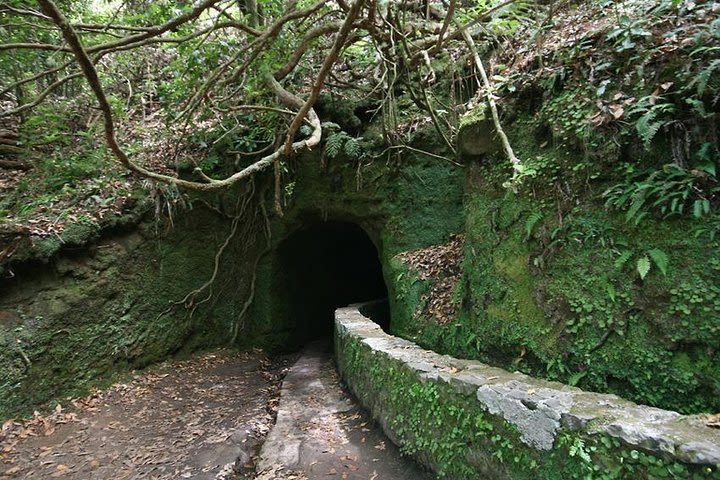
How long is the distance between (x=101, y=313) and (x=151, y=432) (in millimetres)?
2529

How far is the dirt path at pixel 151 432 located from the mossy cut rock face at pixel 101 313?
0.45 m

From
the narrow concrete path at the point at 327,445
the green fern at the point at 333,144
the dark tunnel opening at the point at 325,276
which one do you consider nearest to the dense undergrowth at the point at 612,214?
the narrow concrete path at the point at 327,445

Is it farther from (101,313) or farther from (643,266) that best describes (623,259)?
(101,313)

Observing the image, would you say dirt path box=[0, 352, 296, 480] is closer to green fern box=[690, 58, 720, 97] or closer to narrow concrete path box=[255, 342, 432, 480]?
narrow concrete path box=[255, 342, 432, 480]

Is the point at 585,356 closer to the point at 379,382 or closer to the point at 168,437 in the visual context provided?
the point at 379,382

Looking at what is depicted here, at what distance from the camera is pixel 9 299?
582 centimetres

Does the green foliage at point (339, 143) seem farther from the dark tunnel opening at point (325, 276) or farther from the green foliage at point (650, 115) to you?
the green foliage at point (650, 115)

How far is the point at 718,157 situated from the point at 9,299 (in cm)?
847

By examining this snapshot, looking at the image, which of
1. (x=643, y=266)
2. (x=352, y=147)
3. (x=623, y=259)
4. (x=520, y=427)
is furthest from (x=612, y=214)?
(x=352, y=147)

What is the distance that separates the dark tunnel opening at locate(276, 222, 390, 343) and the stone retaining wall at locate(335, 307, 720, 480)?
18.7ft

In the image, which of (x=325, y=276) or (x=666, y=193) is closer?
(x=666, y=193)

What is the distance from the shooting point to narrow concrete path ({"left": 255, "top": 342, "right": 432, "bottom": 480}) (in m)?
3.85

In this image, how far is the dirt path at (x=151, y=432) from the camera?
4.36 meters

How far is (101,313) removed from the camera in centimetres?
668
